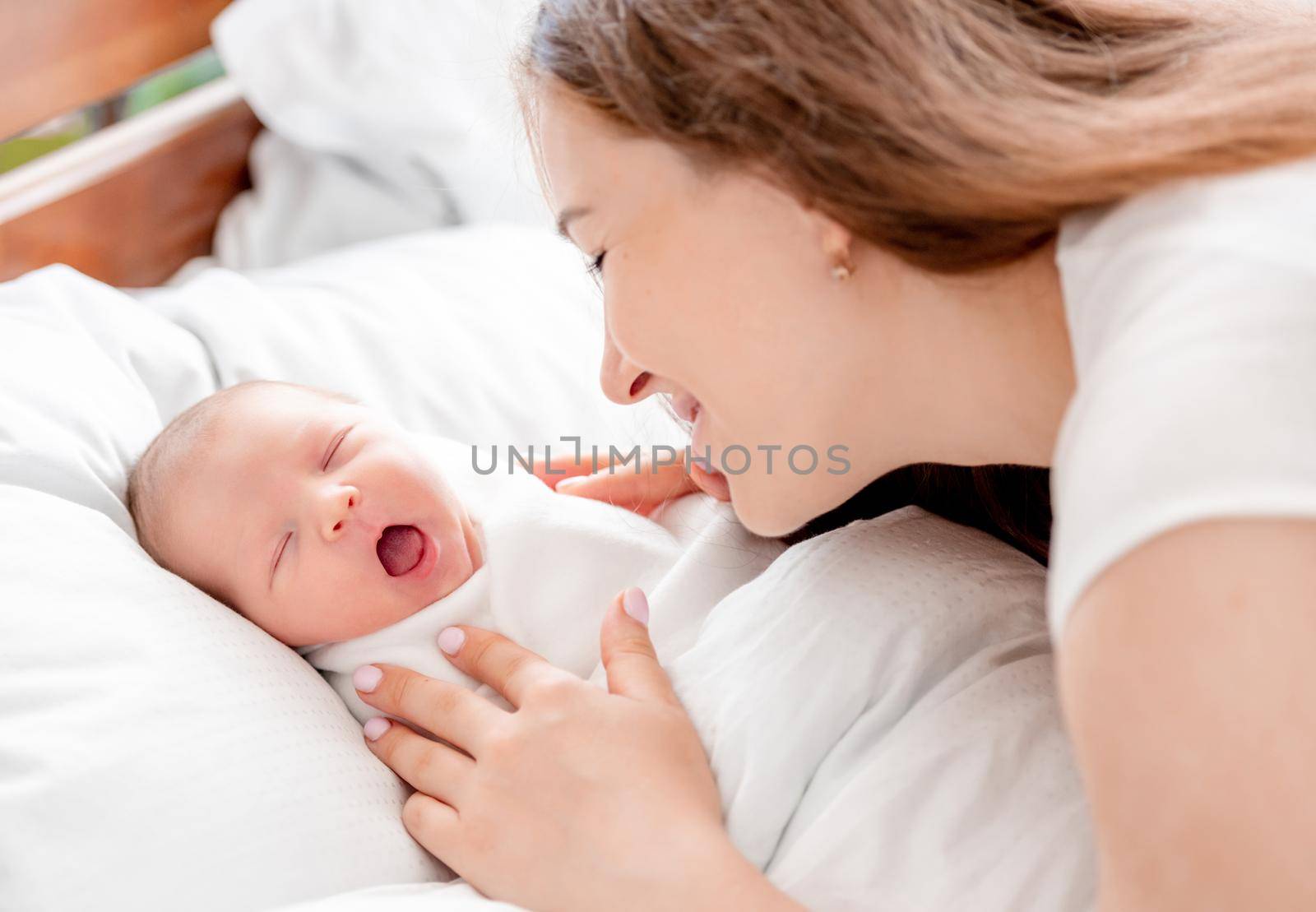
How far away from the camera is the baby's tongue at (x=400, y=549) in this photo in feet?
4.22

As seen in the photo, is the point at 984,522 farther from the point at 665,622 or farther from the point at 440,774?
the point at 440,774

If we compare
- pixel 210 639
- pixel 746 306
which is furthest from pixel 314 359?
pixel 746 306

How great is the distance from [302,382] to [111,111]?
610 mm

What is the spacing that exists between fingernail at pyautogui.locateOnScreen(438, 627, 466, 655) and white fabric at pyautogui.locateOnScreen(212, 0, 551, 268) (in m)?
0.78

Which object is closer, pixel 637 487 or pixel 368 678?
pixel 368 678

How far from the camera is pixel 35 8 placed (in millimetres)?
1583

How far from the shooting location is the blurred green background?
165cm

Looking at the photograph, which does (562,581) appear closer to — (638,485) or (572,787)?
(638,485)

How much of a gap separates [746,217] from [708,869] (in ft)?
1.59

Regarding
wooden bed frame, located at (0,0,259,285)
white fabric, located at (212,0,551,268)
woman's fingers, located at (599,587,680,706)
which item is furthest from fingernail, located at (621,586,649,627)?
wooden bed frame, located at (0,0,259,285)

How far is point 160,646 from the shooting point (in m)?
1.08

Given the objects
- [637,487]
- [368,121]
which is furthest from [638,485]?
[368,121]

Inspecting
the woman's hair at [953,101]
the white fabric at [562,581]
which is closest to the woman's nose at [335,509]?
the white fabric at [562,581]

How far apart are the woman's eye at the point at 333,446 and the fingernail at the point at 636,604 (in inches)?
13.2
